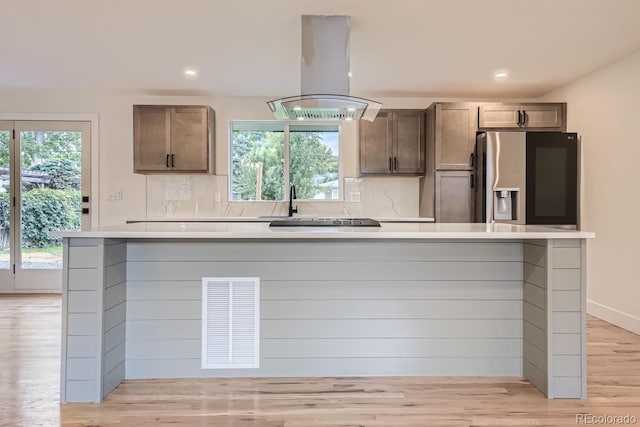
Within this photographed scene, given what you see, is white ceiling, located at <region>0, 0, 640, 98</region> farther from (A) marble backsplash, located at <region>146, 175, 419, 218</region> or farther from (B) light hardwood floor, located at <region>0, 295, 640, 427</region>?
(B) light hardwood floor, located at <region>0, 295, 640, 427</region>

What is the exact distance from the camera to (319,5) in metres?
2.66

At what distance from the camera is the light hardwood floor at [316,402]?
6.55 feet

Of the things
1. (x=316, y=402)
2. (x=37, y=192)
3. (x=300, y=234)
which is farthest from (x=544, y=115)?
(x=37, y=192)

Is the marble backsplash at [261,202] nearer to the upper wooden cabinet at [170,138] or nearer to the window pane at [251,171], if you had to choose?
the window pane at [251,171]

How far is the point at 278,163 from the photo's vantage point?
5031mm

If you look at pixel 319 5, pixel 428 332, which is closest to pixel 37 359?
pixel 428 332

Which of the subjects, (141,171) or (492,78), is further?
(141,171)

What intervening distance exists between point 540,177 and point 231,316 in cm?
326

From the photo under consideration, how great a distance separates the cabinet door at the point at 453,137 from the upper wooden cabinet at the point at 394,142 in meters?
0.27

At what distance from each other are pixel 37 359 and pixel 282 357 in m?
Result: 1.67

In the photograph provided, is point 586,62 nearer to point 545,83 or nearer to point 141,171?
point 545,83

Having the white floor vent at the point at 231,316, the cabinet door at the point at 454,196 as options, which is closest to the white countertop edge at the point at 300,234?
the white floor vent at the point at 231,316

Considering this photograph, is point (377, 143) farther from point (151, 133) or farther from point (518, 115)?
point (151, 133)
